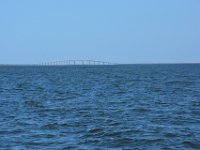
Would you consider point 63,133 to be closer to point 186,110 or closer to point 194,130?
point 194,130

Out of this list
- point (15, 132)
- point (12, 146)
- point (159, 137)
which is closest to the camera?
point (12, 146)

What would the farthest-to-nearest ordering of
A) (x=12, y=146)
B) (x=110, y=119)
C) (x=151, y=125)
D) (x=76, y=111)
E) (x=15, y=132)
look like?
(x=76, y=111) → (x=110, y=119) → (x=151, y=125) → (x=15, y=132) → (x=12, y=146)

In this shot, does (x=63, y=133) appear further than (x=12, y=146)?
Yes

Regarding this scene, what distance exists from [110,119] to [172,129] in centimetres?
386

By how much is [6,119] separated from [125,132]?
6878 mm

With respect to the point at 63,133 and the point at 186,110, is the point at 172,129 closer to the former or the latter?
the point at 63,133

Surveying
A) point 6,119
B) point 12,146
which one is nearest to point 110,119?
point 6,119

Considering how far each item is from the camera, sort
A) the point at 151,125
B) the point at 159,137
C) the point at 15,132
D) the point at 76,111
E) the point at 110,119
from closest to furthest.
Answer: the point at 159,137 → the point at 15,132 → the point at 151,125 → the point at 110,119 → the point at 76,111

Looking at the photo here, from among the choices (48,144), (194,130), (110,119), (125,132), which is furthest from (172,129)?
(48,144)

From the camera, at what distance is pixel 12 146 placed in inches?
620

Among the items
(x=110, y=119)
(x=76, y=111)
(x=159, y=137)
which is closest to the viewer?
(x=159, y=137)

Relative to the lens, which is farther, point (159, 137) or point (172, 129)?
point (172, 129)

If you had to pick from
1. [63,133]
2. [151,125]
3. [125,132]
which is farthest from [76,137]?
[151,125]

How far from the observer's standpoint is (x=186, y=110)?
25562 millimetres
